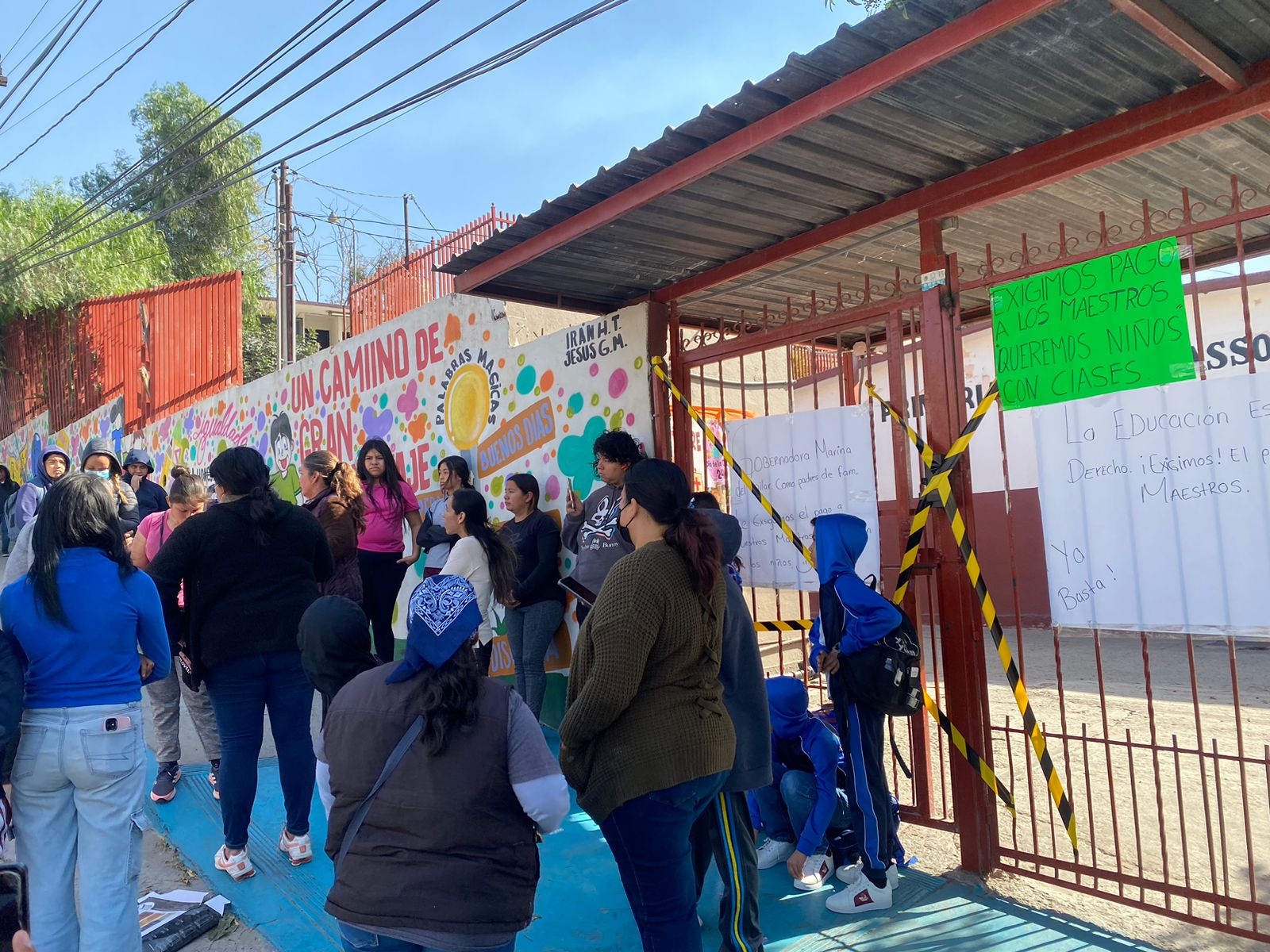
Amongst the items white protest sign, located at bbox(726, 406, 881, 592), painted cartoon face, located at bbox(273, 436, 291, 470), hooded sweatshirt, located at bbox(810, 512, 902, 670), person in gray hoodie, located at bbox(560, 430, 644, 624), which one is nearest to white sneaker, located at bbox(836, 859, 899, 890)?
hooded sweatshirt, located at bbox(810, 512, 902, 670)

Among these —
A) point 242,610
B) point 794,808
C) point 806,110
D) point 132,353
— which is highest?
point 132,353

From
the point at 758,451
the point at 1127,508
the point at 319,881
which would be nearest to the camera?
the point at 1127,508

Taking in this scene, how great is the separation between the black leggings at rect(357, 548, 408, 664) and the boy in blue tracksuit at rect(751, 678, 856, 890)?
2.93 m

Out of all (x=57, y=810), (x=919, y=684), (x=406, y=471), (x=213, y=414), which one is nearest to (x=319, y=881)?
(x=57, y=810)

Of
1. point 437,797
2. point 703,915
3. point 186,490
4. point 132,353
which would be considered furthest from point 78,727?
point 132,353

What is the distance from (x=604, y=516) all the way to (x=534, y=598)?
0.93 metres

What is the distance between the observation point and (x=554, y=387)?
6086mm

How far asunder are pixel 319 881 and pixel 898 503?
121 inches

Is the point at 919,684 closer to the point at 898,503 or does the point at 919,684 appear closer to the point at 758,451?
the point at 898,503

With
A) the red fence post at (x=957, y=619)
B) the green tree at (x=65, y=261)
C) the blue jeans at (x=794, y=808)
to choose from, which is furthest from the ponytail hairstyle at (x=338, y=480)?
the green tree at (x=65, y=261)

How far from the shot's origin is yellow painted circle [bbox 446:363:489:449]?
6809mm

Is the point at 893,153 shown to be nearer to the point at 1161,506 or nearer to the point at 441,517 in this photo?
the point at 1161,506

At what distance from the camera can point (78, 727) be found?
9.36 feet

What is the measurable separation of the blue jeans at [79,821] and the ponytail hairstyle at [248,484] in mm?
1000
